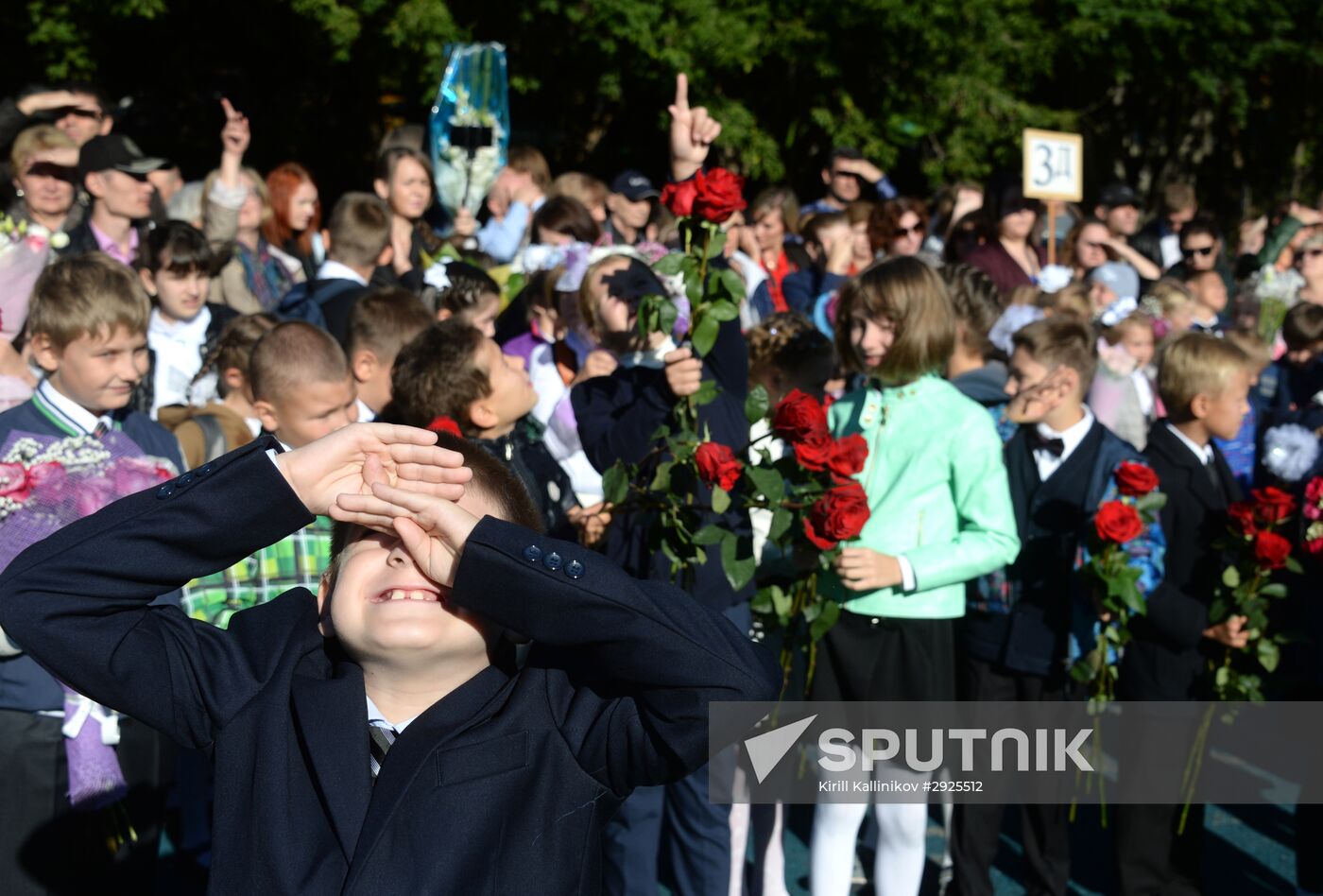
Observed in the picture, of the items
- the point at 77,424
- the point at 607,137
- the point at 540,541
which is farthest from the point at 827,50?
the point at 540,541

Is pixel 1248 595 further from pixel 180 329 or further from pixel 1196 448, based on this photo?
pixel 180 329

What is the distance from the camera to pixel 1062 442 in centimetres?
472

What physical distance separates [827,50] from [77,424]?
38.5 feet

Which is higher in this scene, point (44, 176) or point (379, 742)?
point (44, 176)

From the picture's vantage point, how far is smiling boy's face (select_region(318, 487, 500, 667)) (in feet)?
7.02

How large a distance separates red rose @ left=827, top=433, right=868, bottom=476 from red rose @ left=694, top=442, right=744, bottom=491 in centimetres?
26

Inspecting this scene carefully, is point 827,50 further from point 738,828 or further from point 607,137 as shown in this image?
point 738,828

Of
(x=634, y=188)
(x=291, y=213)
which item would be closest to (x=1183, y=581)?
(x=634, y=188)

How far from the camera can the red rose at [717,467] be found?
11.5 ft

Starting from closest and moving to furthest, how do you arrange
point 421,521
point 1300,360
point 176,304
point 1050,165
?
1. point 421,521
2. point 176,304
3. point 1300,360
4. point 1050,165

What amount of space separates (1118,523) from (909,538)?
0.64 meters

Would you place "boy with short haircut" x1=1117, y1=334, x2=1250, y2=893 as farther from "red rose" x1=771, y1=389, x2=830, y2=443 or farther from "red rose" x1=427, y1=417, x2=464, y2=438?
"red rose" x1=427, y1=417, x2=464, y2=438

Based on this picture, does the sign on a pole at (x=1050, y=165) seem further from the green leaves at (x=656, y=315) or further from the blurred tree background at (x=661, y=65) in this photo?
the green leaves at (x=656, y=315)

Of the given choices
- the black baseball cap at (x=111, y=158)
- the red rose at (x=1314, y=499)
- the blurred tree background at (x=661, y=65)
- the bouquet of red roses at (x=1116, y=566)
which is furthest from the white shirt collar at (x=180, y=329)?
the blurred tree background at (x=661, y=65)
